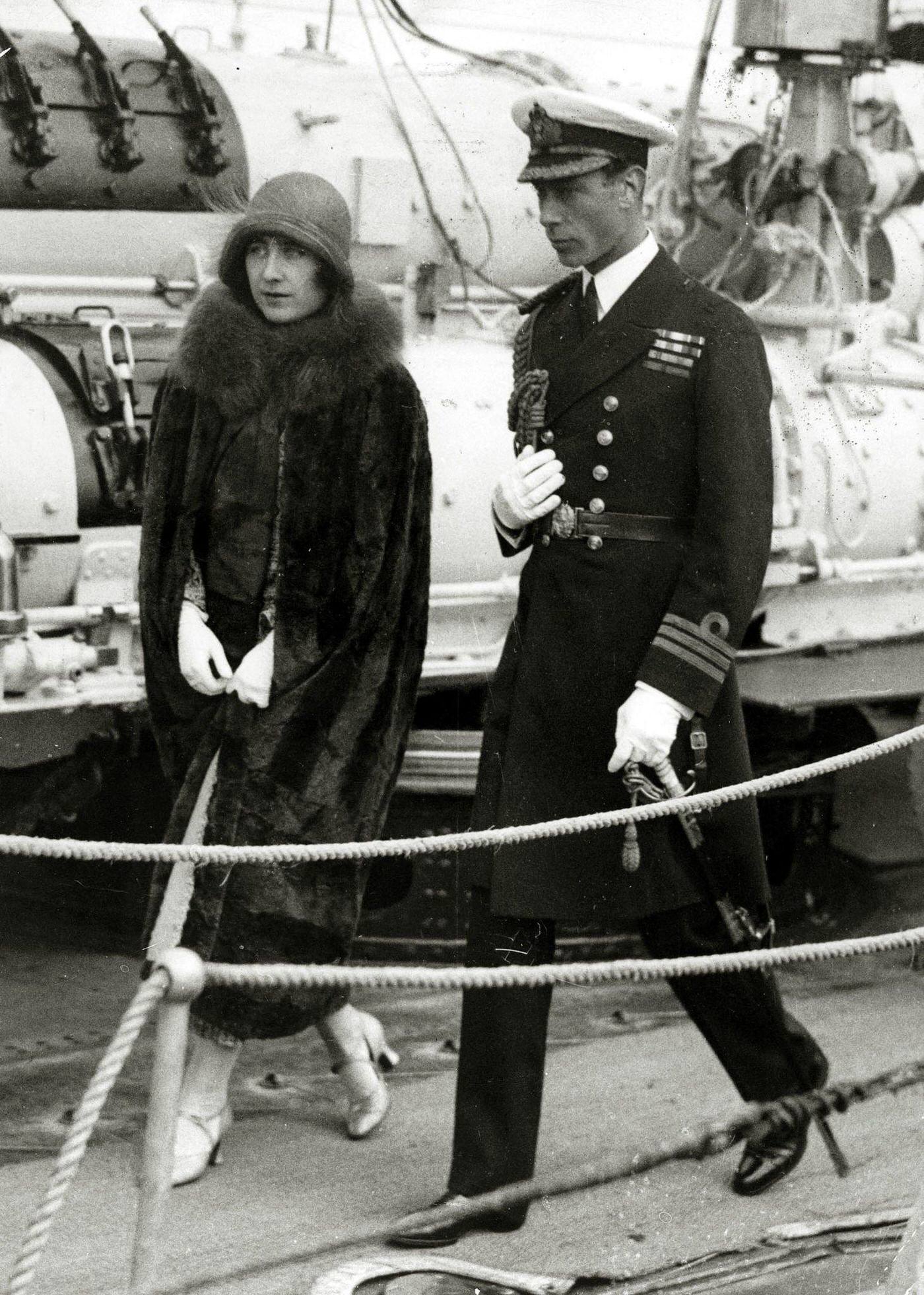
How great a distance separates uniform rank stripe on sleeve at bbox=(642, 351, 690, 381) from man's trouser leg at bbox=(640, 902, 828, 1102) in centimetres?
87

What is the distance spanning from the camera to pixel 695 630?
3264 millimetres

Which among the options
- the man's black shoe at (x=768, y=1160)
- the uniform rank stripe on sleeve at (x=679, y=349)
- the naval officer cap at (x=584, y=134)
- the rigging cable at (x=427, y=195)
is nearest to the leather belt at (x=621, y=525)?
the uniform rank stripe on sleeve at (x=679, y=349)

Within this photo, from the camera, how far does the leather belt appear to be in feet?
11.1

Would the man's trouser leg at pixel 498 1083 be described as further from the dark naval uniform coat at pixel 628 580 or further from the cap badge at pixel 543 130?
the cap badge at pixel 543 130

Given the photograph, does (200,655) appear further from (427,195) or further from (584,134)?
(427,195)

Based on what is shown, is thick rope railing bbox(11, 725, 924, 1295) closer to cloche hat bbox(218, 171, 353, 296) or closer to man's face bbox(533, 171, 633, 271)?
man's face bbox(533, 171, 633, 271)

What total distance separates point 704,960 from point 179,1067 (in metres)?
0.91

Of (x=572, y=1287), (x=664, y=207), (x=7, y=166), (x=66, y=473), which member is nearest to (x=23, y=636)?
(x=66, y=473)

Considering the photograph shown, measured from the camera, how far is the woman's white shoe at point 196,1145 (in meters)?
3.51

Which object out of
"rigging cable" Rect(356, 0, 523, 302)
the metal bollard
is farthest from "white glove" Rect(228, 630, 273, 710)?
"rigging cable" Rect(356, 0, 523, 302)

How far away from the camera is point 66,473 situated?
4.39 meters

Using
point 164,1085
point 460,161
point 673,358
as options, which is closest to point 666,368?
point 673,358

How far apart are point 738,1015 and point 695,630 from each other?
27.5 inches

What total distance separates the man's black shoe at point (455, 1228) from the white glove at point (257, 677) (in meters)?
0.87
